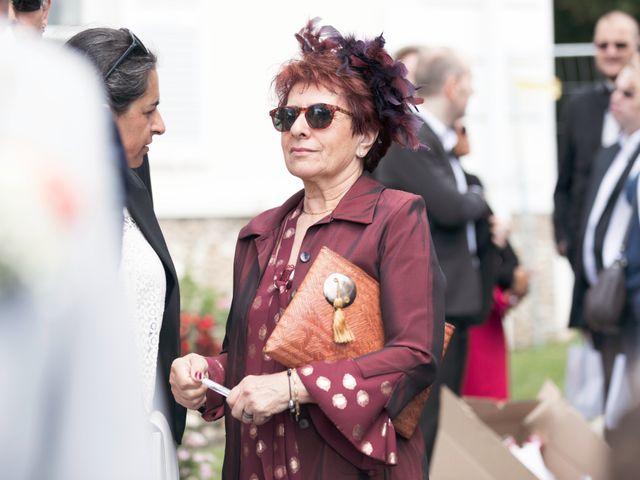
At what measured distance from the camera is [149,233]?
325 cm

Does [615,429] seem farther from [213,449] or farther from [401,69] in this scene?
[213,449]

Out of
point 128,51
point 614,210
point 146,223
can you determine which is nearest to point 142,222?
point 146,223

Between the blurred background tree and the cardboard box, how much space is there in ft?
63.7

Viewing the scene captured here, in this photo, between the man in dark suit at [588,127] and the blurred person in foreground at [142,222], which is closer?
the blurred person in foreground at [142,222]

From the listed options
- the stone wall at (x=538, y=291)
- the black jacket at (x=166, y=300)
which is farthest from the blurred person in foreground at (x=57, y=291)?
the stone wall at (x=538, y=291)

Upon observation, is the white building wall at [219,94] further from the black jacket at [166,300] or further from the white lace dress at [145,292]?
the white lace dress at [145,292]

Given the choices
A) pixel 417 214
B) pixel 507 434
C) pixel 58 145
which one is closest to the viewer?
pixel 58 145

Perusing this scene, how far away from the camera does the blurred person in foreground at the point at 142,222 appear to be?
3129 millimetres

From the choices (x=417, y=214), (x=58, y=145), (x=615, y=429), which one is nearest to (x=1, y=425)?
(x=58, y=145)

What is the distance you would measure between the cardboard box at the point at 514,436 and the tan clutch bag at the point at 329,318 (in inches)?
68.9

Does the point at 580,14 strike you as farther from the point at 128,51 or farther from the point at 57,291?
the point at 57,291

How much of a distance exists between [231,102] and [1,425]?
9.15 metres

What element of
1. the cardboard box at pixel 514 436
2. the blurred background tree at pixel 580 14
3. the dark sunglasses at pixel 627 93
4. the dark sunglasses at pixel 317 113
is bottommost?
the blurred background tree at pixel 580 14

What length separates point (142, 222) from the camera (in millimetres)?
3248
